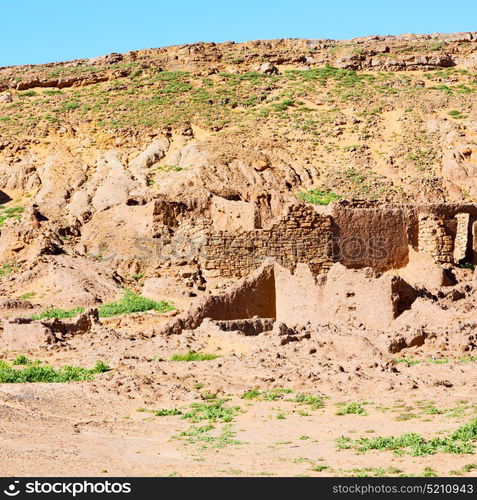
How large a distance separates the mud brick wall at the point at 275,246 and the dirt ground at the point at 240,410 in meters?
7.04

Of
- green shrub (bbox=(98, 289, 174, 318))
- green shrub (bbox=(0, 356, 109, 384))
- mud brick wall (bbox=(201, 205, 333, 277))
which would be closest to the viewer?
green shrub (bbox=(0, 356, 109, 384))

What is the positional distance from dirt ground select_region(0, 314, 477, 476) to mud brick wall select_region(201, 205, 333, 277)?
7.04 meters

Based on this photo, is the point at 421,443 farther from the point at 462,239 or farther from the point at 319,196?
the point at 319,196

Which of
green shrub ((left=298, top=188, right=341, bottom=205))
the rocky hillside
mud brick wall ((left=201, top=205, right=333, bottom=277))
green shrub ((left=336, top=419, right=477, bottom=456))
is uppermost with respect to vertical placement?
the rocky hillside

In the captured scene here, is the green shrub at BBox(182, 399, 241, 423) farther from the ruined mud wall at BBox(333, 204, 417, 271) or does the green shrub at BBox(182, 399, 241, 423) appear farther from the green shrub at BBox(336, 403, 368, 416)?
the ruined mud wall at BBox(333, 204, 417, 271)

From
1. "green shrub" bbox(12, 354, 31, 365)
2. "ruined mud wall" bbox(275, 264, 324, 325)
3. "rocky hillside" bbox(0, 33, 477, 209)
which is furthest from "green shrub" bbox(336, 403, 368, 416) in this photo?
"rocky hillside" bbox(0, 33, 477, 209)

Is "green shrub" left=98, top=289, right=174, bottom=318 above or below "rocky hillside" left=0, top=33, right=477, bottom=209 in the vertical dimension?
below

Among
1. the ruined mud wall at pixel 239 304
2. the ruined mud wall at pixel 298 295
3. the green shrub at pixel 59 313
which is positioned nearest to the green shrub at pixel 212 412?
the ruined mud wall at pixel 239 304

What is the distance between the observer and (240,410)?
33.7 feet

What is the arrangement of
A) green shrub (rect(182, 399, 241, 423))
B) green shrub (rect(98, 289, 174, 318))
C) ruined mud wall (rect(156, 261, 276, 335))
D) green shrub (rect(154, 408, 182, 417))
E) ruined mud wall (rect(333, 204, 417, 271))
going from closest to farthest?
green shrub (rect(182, 399, 241, 423)) < green shrub (rect(154, 408, 182, 417)) < ruined mud wall (rect(156, 261, 276, 335)) < green shrub (rect(98, 289, 174, 318)) < ruined mud wall (rect(333, 204, 417, 271))

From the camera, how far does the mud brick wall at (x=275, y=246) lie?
69.8 ft

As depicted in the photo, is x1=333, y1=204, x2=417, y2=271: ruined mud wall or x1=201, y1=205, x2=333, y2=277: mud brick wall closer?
x1=201, y1=205, x2=333, y2=277: mud brick wall

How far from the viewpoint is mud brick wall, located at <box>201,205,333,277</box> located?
69.8 ft

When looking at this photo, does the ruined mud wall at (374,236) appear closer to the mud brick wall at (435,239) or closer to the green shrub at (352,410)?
the mud brick wall at (435,239)
